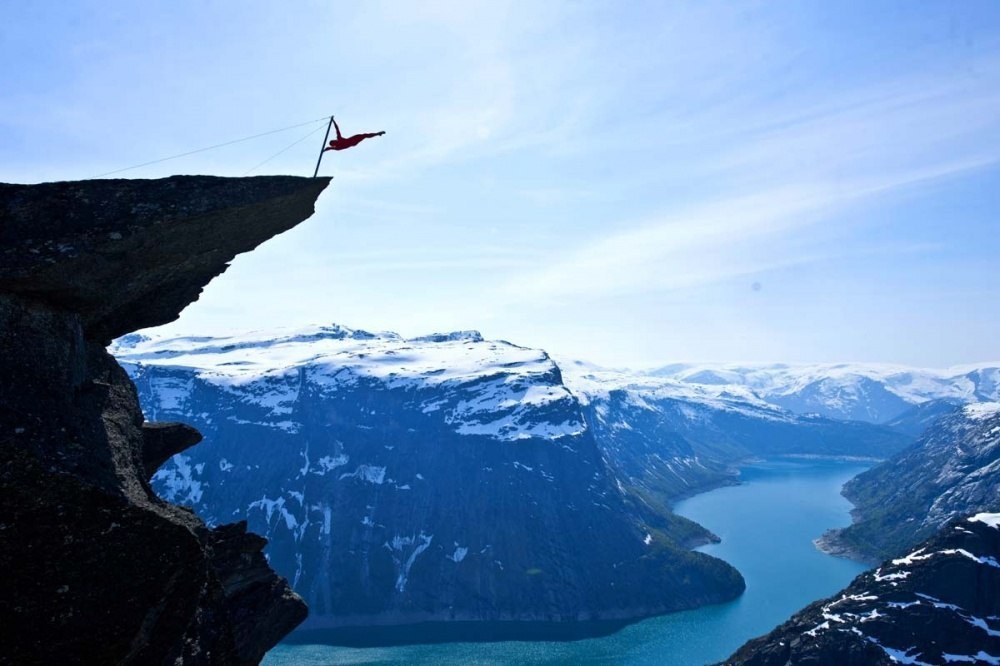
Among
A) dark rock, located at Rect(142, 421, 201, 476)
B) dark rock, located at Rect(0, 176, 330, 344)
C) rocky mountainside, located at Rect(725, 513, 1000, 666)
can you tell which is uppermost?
dark rock, located at Rect(0, 176, 330, 344)

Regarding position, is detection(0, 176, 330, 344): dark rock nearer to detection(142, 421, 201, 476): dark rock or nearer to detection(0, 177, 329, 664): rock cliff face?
detection(0, 177, 329, 664): rock cliff face

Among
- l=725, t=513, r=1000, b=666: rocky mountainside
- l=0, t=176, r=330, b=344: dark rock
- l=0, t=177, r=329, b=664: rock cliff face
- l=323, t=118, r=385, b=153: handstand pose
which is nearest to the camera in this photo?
l=0, t=177, r=329, b=664: rock cliff face

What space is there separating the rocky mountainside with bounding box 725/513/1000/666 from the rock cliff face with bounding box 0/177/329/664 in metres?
145

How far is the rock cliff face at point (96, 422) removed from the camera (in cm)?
1261

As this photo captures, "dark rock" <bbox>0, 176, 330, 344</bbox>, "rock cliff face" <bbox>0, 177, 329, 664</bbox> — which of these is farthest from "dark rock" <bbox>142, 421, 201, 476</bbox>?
"dark rock" <bbox>0, 176, 330, 344</bbox>

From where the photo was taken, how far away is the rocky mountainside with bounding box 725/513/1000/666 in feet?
423

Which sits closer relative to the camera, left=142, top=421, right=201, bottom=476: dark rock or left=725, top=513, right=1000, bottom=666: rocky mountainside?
left=142, top=421, right=201, bottom=476: dark rock

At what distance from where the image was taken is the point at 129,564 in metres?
13.6

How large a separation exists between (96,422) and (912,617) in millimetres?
164156

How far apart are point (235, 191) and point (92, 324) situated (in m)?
6.10

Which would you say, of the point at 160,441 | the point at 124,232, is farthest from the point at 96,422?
the point at 160,441

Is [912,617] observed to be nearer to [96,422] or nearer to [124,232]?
[96,422]

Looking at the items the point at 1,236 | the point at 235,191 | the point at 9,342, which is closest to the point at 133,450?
the point at 9,342

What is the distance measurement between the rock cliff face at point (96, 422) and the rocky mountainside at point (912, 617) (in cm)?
14538
